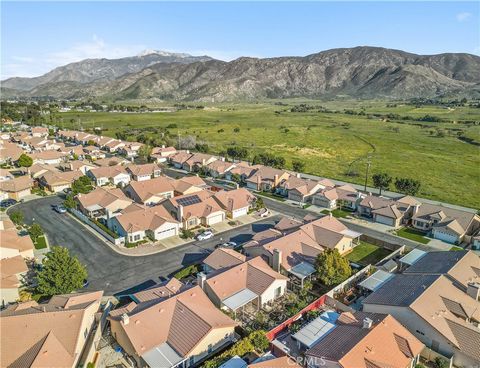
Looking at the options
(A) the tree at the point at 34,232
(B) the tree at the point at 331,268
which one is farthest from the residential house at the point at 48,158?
(B) the tree at the point at 331,268

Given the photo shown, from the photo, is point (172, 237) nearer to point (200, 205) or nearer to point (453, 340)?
point (200, 205)

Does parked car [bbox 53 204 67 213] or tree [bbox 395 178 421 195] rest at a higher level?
tree [bbox 395 178 421 195]

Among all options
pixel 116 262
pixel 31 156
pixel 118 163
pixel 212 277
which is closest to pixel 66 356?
pixel 212 277

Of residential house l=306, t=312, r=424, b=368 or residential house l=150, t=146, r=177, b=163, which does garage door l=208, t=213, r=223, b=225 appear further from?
residential house l=150, t=146, r=177, b=163

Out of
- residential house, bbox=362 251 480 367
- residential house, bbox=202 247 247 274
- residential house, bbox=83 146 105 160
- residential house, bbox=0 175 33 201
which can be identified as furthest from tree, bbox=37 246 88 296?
residential house, bbox=83 146 105 160

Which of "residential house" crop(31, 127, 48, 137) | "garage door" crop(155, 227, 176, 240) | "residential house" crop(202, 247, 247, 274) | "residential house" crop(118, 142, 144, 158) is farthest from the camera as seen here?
"residential house" crop(31, 127, 48, 137)

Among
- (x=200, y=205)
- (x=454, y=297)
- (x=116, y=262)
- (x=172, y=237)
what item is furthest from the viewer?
(x=200, y=205)
